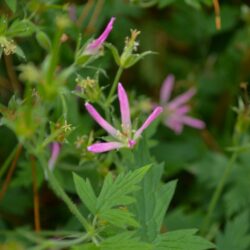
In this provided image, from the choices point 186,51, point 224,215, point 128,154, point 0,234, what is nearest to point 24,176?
point 0,234

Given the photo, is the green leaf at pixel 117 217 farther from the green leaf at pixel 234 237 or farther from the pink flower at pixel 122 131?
the green leaf at pixel 234 237

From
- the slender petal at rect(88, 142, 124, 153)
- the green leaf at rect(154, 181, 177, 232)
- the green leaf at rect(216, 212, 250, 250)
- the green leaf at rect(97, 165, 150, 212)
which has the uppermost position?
the slender petal at rect(88, 142, 124, 153)

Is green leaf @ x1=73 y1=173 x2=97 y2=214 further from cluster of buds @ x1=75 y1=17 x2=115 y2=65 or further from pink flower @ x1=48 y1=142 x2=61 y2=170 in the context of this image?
pink flower @ x1=48 y1=142 x2=61 y2=170

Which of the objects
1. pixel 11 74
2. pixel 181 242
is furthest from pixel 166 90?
pixel 181 242

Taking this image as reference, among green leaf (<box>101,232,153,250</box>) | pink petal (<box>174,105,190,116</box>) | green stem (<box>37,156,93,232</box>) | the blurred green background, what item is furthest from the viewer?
pink petal (<box>174,105,190,116</box>)

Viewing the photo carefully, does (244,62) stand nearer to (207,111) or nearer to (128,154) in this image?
(207,111)

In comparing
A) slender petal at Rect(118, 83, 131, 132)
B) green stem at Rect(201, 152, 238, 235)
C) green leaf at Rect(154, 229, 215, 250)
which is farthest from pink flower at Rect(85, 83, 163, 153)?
green stem at Rect(201, 152, 238, 235)
